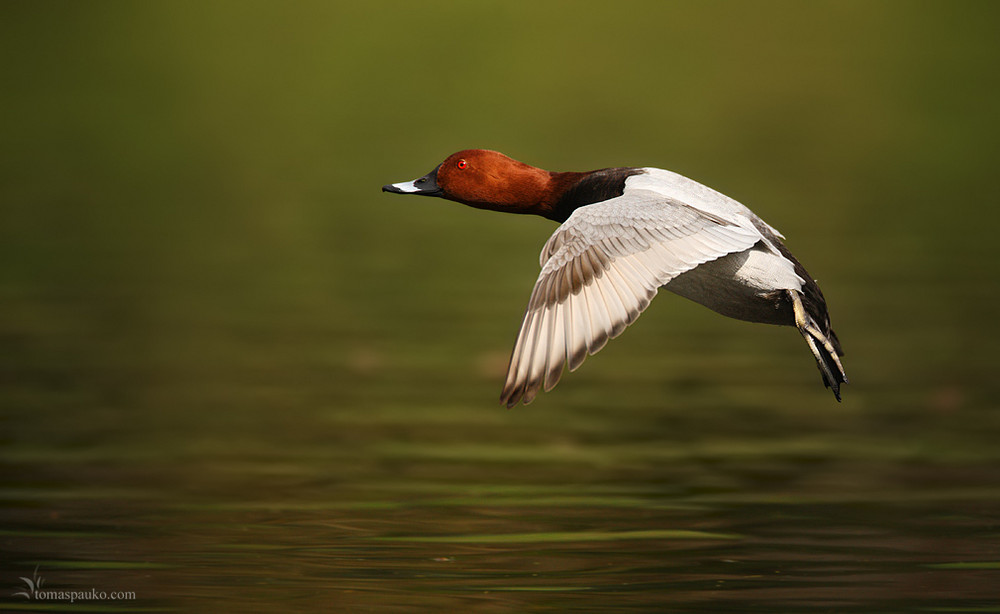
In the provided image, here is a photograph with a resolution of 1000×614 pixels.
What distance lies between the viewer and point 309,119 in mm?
33281

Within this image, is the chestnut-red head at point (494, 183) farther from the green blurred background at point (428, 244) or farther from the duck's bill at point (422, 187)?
the green blurred background at point (428, 244)

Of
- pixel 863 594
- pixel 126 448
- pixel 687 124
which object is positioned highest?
pixel 687 124

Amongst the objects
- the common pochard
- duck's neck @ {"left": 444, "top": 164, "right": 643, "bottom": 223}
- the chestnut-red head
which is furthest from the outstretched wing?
the chestnut-red head

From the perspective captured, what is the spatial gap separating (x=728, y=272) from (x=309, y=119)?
1056 inches

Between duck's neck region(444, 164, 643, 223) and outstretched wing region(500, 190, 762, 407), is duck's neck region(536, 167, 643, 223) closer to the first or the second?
duck's neck region(444, 164, 643, 223)

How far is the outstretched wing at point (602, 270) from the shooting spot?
256 inches

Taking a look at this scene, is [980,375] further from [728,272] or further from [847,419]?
[728,272]

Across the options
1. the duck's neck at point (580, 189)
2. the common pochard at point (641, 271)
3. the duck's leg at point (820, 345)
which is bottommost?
the duck's leg at point (820, 345)

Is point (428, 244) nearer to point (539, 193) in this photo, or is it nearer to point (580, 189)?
point (539, 193)

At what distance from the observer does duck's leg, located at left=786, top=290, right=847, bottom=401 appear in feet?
24.0

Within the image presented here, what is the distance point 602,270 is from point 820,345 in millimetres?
1263

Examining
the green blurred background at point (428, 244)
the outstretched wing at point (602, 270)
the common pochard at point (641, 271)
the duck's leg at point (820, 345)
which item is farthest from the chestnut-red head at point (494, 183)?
the green blurred background at point (428, 244)

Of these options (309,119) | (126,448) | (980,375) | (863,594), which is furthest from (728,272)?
(309,119)

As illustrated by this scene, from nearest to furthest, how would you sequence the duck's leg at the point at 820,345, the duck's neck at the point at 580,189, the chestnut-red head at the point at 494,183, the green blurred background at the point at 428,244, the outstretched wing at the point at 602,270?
1. the outstretched wing at the point at 602,270
2. the duck's leg at the point at 820,345
3. the duck's neck at the point at 580,189
4. the chestnut-red head at the point at 494,183
5. the green blurred background at the point at 428,244
